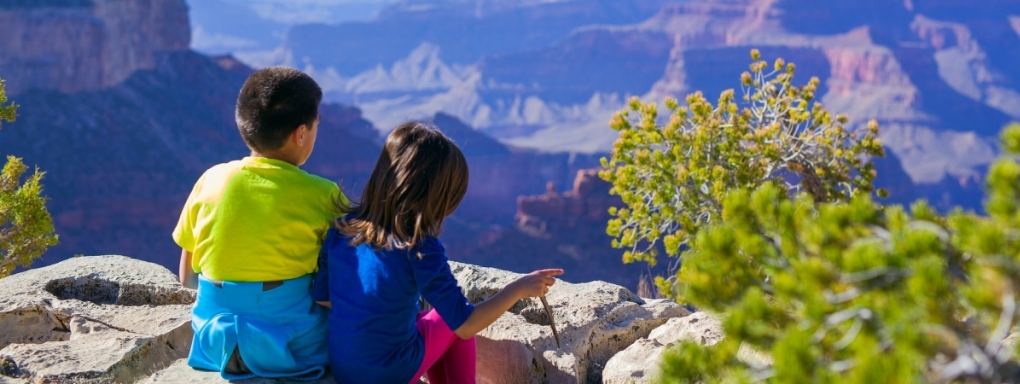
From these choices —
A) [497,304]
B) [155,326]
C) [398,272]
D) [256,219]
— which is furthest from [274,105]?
[155,326]

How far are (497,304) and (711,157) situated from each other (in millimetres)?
4613

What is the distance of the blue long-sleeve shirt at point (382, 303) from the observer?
2.65 metres

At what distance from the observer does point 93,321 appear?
12.3ft

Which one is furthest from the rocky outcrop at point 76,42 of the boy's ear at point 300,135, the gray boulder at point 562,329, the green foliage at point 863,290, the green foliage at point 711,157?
the green foliage at point 863,290

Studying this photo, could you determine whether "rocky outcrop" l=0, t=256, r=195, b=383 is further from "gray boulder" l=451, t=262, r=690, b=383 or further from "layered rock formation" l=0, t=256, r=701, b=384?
"gray boulder" l=451, t=262, r=690, b=383

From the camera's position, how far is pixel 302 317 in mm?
2895

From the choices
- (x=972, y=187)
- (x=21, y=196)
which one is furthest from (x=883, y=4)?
(x=21, y=196)

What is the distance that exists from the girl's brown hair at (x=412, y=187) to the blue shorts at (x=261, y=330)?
339mm

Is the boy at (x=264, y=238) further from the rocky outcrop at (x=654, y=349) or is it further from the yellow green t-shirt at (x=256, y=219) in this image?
the rocky outcrop at (x=654, y=349)

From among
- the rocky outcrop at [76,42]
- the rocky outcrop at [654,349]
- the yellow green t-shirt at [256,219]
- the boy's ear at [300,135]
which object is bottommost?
the rocky outcrop at [76,42]

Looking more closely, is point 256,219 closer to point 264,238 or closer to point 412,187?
point 264,238

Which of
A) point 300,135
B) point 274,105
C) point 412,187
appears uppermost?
point 274,105

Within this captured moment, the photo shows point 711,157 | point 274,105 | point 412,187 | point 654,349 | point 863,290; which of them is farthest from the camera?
point 711,157

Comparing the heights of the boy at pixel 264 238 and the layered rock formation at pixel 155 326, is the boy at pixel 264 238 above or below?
above
